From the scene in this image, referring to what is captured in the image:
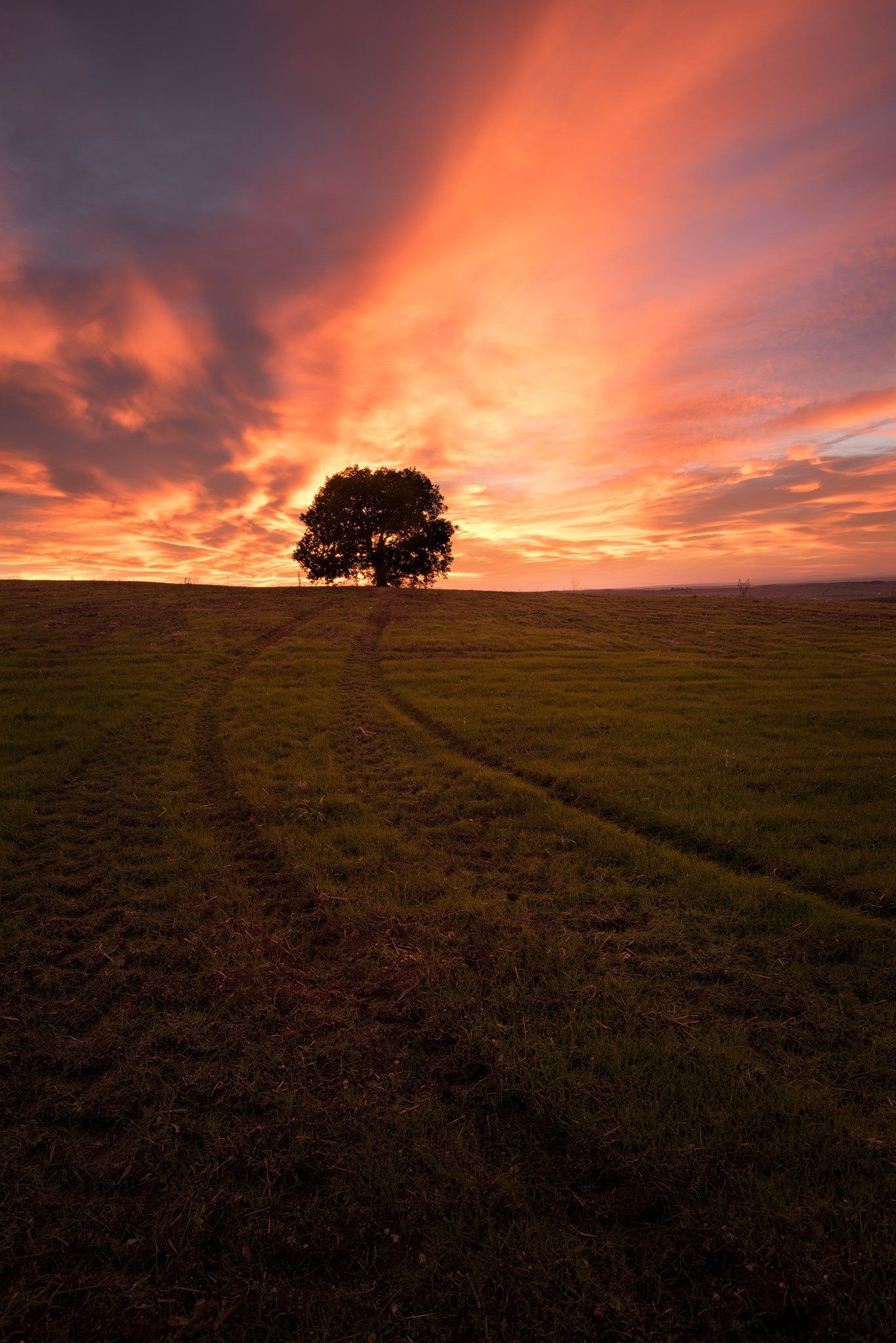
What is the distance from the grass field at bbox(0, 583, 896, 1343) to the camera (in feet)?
12.4

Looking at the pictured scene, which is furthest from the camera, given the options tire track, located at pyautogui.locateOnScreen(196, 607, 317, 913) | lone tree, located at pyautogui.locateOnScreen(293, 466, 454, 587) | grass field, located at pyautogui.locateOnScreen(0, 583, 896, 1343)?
lone tree, located at pyautogui.locateOnScreen(293, 466, 454, 587)

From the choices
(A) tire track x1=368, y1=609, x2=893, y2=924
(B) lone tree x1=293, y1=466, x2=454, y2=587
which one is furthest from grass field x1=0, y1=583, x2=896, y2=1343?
A: (B) lone tree x1=293, y1=466, x2=454, y2=587

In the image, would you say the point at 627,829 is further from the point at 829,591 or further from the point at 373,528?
the point at 829,591

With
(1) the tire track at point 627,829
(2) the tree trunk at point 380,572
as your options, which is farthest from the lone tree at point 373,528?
(1) the tire track at point 627,829

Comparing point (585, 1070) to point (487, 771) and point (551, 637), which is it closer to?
point (487, 771)

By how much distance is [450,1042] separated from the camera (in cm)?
591

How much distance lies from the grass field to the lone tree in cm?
4938

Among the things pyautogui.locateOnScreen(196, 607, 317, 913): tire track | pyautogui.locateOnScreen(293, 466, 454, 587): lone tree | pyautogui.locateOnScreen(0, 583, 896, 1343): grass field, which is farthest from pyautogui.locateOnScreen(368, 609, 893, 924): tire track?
pyautogui.locateOnScreen(293, 466, 454, 587): lone tree

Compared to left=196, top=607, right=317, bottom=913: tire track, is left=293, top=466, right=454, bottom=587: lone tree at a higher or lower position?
higher

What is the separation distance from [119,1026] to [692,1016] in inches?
250

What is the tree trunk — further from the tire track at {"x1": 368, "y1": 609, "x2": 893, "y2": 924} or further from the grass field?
the grass field

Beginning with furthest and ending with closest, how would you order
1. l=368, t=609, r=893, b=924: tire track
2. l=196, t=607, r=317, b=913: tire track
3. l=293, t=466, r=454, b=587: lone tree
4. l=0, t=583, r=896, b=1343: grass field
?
1. l=293, t=466, r=454, b=587: lone tree
2. l=196, t=607, r=317, b=913: tire track
3. l=368, t=609, r=893, b=924: tire track
4. l=0, t=583, r=896, b=1343: grass field

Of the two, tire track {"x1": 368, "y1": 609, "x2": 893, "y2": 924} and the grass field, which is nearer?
the grass field

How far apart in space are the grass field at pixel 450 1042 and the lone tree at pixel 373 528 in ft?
162
